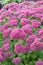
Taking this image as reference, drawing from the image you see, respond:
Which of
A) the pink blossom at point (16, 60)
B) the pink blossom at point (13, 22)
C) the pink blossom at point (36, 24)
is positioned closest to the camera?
the pink blossom at point (16, 60)

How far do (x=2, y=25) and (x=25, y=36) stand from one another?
0.63 m

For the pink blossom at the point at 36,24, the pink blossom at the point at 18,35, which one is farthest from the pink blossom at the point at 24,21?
the pink blossom at the point at 18,35

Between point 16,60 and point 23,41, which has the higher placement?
point 23,41

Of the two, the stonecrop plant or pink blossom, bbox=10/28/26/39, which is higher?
pink blossom, bbox=10/28/26/39

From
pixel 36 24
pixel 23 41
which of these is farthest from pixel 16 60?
pixel 36 24

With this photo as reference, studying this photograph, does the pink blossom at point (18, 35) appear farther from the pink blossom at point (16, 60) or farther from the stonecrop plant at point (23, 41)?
the pink blossom at point (16, 60)

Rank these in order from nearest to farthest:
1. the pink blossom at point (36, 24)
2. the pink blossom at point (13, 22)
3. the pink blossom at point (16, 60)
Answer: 1. the pink blossom at point (16, 60)
2. the pink blossom at point (36, 24)
3. the pink blossom at point (13, 22)

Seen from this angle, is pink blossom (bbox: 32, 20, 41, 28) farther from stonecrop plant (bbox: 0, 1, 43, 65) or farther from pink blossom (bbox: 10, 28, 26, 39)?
pink blossom (bbox: 10, 28, 26, 39)

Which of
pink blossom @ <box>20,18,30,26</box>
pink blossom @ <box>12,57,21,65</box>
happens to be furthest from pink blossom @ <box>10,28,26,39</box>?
pink blossom @ <box>20,18,30,26</box>

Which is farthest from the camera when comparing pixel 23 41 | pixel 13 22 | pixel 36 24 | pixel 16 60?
pixel 13 22

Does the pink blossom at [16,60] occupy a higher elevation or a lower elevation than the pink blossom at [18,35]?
lower

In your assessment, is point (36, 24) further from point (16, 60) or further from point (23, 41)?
point (16, 60)

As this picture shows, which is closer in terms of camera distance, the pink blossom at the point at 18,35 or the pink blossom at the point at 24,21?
the pink blossom at the point at 18,35

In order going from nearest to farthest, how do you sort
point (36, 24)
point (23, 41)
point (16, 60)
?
point (16, 60), point (23, 41), point (36, 24)
